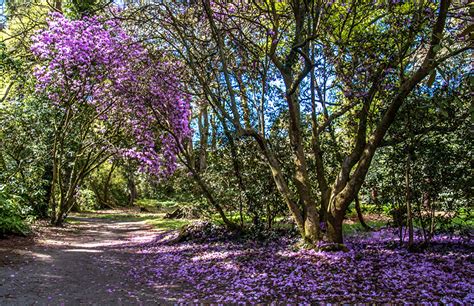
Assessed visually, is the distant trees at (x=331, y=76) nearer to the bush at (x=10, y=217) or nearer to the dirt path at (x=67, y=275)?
the dirt path at (x=67, y=275)

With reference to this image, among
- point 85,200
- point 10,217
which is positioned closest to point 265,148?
point 10,217

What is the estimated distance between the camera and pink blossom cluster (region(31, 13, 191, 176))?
10.3m

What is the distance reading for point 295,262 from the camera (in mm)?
6707

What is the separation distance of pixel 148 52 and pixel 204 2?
3080 millimetres

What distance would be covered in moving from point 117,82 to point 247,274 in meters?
7.71

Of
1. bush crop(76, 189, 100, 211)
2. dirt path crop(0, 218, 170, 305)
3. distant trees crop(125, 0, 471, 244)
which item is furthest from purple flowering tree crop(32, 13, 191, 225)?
bush crop(76, 189, 100, 211)

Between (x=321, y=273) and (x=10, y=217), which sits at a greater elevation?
(x=10, y=217)

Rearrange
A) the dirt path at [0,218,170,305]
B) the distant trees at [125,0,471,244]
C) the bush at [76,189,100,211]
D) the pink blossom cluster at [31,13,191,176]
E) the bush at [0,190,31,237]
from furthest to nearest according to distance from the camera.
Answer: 1. the bush at [76,189,100,211]
2. the pink blossom cluster at [31,13,191,176]
3. the bush at [0,190,31,237]
4. the distant trees at [125,0,471,244]
5. the dirt path at [0,218,170,305]

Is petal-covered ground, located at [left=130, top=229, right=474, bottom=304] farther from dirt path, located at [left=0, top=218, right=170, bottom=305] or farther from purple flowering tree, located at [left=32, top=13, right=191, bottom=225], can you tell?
purple flowering tree, located at [left=32, top=13, right=191, bottom=225]

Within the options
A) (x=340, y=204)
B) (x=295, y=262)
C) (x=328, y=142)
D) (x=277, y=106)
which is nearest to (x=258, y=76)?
(x=277, y=106)

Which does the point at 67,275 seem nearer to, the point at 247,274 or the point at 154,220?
the point at 247,274

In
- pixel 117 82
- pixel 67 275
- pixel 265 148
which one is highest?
pixel 117 82

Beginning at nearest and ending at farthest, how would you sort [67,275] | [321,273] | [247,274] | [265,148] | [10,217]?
1. [321,273]
2. [247,274]
3. [67,275]
4. [265,148]
5. [10,217]

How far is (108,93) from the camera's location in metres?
13.8
